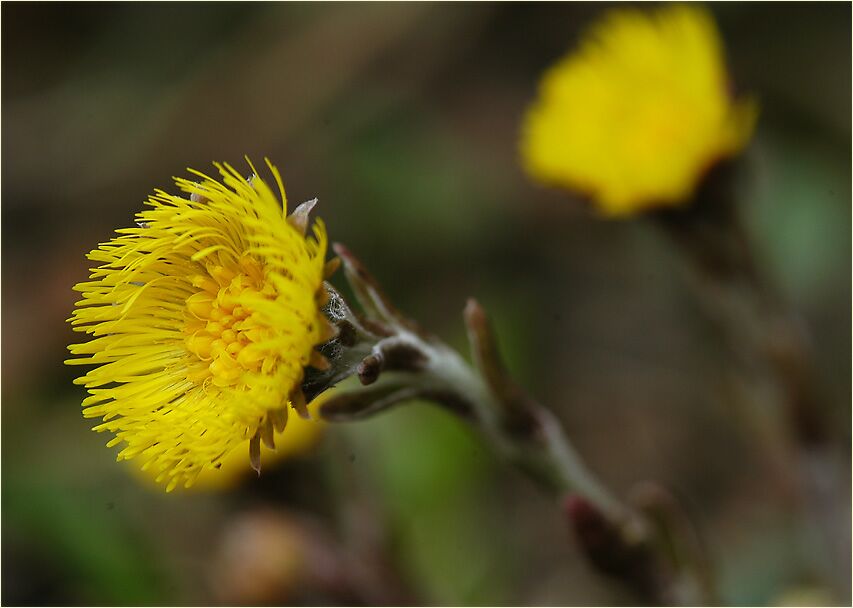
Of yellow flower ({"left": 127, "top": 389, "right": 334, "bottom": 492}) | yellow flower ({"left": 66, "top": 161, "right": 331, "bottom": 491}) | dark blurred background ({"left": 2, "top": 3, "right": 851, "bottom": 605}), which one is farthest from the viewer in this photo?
dark blurred background ({"left": 2, "top": 3, "right": 851, "bottom": 605})

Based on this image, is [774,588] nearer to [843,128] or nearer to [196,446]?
[843,128]

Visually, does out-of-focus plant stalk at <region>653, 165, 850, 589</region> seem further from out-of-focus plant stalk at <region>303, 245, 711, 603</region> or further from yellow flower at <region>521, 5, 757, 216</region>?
out-of-focus plant stalk at <region>303, 245, 711, 603</region>

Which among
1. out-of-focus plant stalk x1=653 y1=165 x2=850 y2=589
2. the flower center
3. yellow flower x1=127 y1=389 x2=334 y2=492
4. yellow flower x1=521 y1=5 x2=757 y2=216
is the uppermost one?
the flower center

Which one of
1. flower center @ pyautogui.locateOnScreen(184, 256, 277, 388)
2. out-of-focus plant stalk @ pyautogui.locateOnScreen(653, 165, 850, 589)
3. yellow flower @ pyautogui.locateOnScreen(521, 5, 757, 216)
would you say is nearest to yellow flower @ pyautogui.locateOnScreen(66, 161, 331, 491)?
flower center @ pyautogui.locateOnScreen(184, 256, 277, 388)

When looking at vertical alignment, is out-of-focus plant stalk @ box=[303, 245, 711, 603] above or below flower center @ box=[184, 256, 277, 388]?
below

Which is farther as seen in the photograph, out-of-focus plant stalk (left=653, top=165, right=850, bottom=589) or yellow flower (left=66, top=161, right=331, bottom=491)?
out-of-focus plant stalk (left=653, top=165, right=850, bottom=589)

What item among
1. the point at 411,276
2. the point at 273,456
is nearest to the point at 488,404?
the point at 273,456

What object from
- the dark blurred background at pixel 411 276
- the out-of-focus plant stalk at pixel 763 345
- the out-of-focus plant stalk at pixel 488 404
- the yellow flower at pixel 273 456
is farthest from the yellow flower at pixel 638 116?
the yellow flower at pixel 273 456

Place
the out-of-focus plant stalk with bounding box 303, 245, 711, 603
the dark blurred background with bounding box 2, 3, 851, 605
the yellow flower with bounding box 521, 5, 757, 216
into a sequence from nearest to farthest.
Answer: the out-of-focus plant stalk with bounding box 303, 245, 711, 603 < the yellow flower with bounding box 521, 5, 757, 216 < the dark blurred background with bounding box 2, 3, 851, 605
